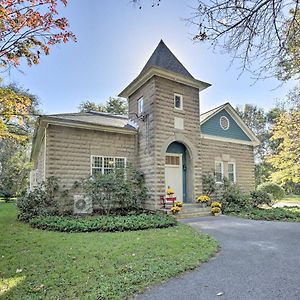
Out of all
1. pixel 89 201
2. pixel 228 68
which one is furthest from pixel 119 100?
pixel 228 68

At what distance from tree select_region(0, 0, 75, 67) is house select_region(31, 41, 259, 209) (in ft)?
11.2

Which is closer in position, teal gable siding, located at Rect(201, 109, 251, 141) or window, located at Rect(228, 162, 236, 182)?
teal gable siding, located at Rect(201, 109, 251, 141)

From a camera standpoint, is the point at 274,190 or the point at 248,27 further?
the point at 274,190

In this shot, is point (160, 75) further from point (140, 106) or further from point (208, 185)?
point (208, 185)

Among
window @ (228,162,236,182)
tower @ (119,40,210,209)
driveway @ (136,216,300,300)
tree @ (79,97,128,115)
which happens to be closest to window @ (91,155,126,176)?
tower @ (119,40,210,209)

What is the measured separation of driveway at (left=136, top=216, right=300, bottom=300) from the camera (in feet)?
11.3

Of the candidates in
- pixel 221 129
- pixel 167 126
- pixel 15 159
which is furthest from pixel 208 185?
pixel 15 159

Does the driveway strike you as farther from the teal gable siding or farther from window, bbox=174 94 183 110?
the teal gable siding

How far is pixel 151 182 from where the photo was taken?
1179 centimetres

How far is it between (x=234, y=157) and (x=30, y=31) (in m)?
12.9

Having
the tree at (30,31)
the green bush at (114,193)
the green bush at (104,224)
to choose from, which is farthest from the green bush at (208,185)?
the tree at (30,31)

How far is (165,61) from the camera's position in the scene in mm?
13547

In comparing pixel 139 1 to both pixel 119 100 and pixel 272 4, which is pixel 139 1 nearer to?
pixel 272 4

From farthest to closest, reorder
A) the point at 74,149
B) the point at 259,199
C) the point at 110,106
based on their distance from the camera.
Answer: the point at 110,106
the point at 259,199
the point at 74,149
